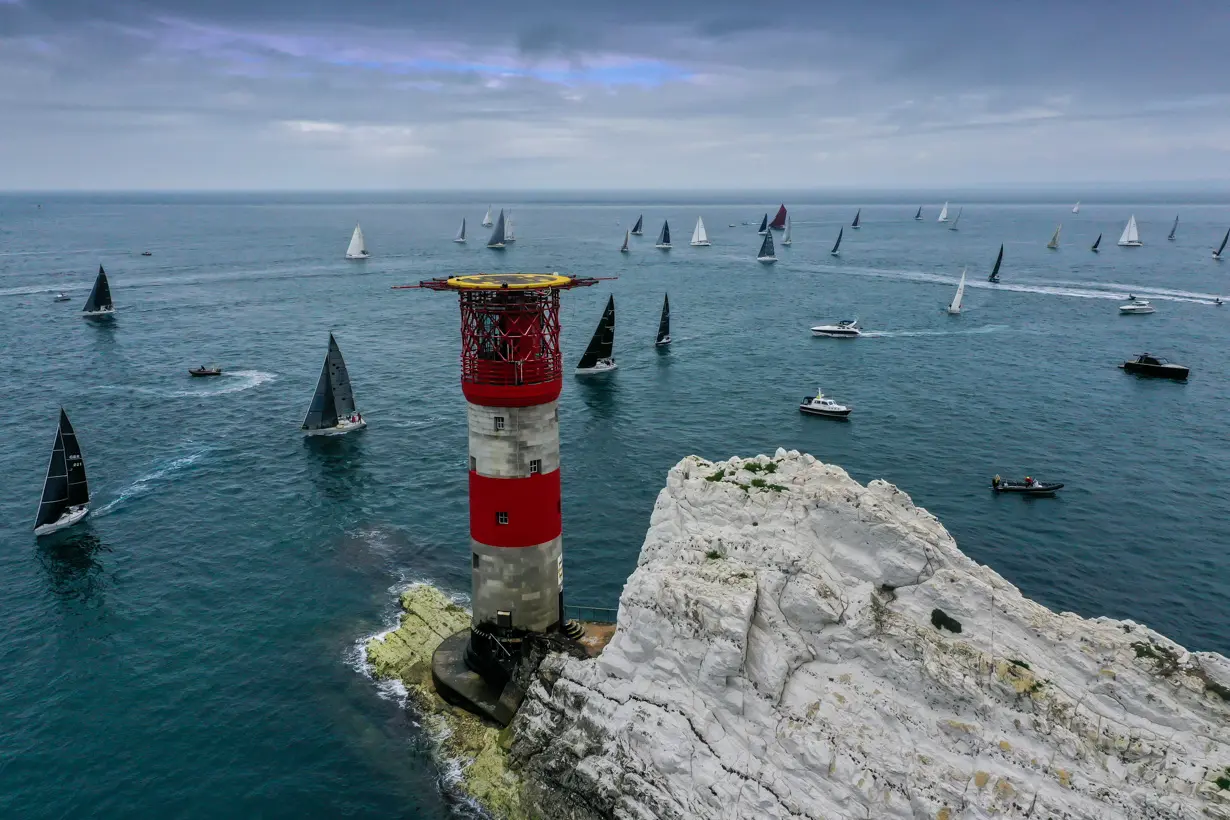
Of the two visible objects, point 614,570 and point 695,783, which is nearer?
point 695,783

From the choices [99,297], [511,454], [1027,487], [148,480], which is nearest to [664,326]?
[1027,487]

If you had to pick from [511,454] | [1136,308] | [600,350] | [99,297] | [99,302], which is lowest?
[99,302]

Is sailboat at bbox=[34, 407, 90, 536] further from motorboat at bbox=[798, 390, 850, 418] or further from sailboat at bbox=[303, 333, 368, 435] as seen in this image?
motorboat at bbox=[798, 390, 850, 418]

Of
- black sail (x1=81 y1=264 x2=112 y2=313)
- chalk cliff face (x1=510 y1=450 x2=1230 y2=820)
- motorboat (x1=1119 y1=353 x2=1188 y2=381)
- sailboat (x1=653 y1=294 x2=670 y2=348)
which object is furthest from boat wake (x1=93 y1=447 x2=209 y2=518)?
motorboat (x1=1119 y1=353 x2=1188 y2=381)

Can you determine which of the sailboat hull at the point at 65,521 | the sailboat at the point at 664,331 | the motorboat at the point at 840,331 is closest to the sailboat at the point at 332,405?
the sailboat hull at the point at 65,521

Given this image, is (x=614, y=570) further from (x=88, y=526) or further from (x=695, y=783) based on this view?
(x=88, y=526)

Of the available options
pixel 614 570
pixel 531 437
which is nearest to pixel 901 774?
pixel 531 437

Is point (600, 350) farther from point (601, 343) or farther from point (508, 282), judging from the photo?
point (508, 282)
